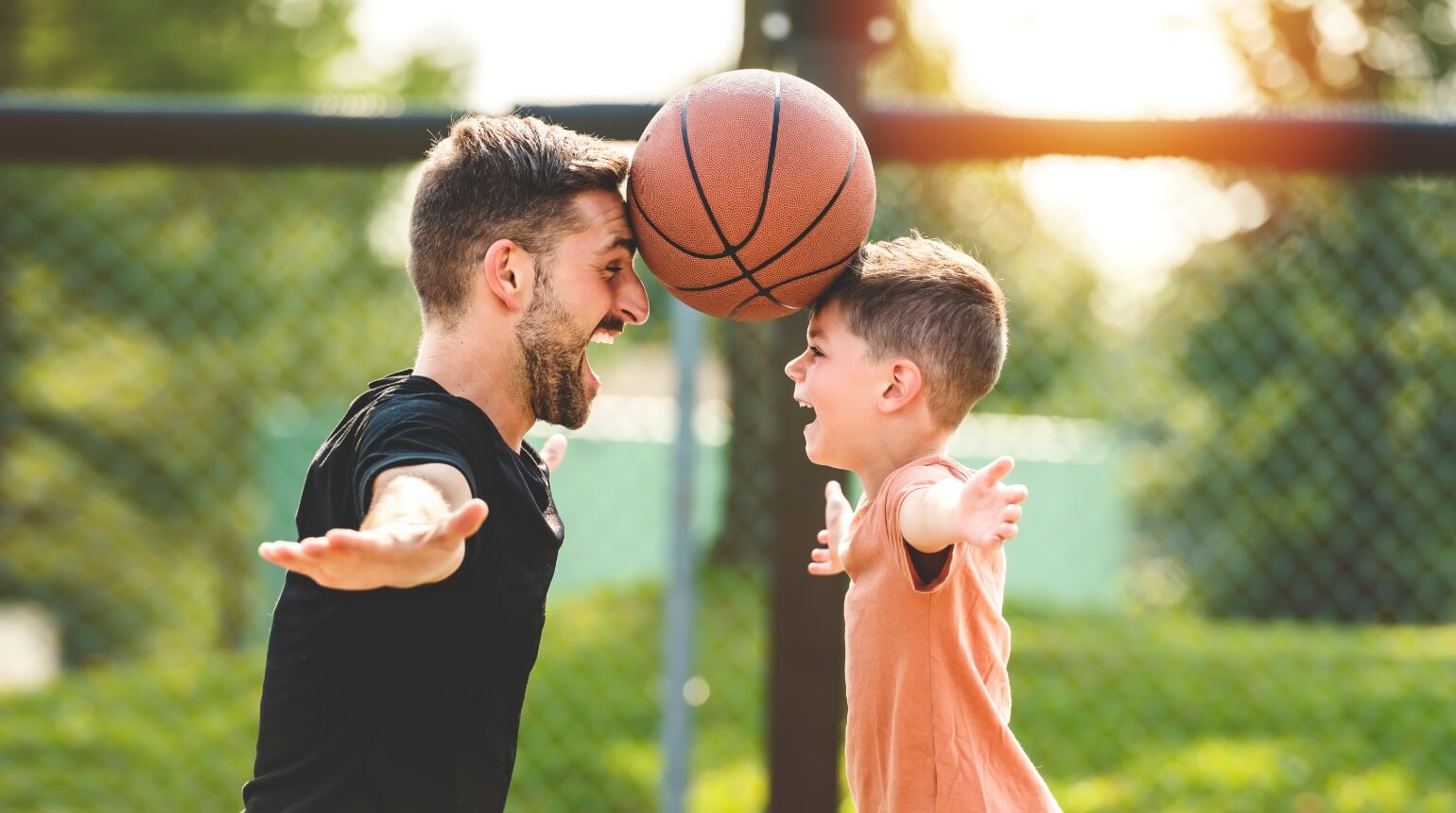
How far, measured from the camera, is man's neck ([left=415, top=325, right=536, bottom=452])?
2062 mm

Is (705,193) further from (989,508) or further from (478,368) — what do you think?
(989,508)

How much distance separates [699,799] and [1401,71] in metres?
14.0

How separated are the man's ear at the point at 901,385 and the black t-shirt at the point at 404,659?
596 millimetres

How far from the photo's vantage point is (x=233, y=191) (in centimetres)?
943

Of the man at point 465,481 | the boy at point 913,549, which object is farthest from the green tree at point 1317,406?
the man at point 465,481

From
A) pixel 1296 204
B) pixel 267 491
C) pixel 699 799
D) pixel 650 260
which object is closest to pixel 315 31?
pixel 267 491

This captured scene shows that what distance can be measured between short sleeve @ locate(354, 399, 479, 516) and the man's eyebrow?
403 millimetres

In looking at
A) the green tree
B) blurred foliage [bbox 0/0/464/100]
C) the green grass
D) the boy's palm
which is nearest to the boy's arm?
the boy's palm

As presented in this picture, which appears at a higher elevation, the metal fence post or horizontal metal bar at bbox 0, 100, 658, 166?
horizontal metal bar at bbox 0, 100, 658, 166

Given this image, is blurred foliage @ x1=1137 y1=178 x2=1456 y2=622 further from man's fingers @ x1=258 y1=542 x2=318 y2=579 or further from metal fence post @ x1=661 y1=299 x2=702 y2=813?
man's fingers @ x1=258 y1=542 x2=318 y2=579

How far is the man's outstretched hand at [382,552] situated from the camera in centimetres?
151

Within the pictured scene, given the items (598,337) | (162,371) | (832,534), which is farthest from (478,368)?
(162,371)

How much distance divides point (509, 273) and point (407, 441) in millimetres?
395

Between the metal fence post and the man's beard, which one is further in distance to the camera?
the metal fence post
